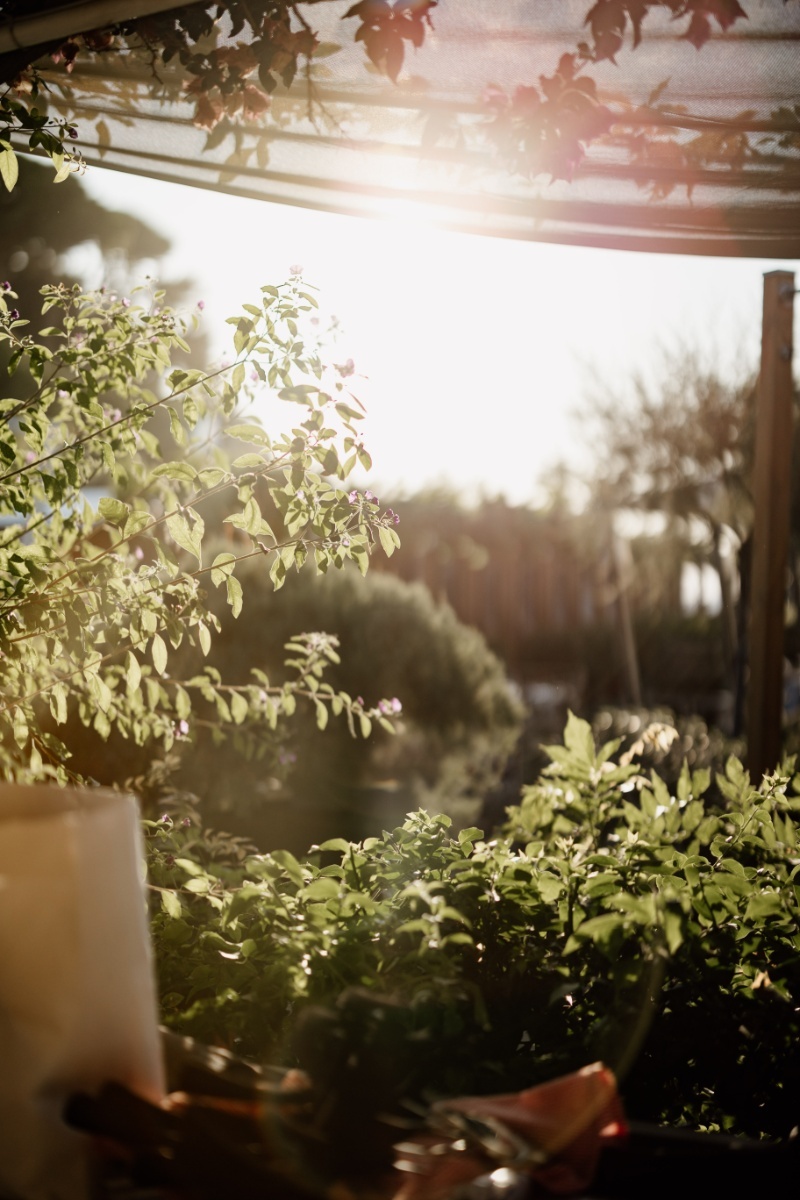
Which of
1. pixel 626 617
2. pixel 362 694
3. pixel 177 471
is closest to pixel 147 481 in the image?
pixel 177 471

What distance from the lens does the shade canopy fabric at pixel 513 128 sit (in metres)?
1.59

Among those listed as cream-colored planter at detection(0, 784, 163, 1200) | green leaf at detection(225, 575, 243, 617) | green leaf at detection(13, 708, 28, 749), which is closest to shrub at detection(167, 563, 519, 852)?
green leaf at detection(13, 708, 28, 749)

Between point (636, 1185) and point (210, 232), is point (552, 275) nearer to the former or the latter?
point (210, 232)

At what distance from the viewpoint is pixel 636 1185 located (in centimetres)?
101

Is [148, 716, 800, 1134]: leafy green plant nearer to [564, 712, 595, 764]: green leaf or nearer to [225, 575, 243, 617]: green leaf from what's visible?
[564, 712, 595, 764]: green leaf

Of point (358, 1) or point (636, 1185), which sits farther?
point (358, 1)

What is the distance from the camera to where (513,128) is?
5.58 ft

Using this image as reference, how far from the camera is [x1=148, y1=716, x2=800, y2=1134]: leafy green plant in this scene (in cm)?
129

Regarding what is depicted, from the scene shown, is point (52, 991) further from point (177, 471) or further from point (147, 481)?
point (147, 481)

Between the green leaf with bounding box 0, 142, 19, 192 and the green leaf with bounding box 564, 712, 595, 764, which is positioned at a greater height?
the green leaf with bounding box 0, 142, 19, 192

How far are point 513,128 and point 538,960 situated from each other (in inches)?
56.9

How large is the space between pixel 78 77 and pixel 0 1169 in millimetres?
1903

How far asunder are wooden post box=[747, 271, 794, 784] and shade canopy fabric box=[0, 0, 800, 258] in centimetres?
142

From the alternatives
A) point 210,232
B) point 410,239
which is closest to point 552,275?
point 210,232
